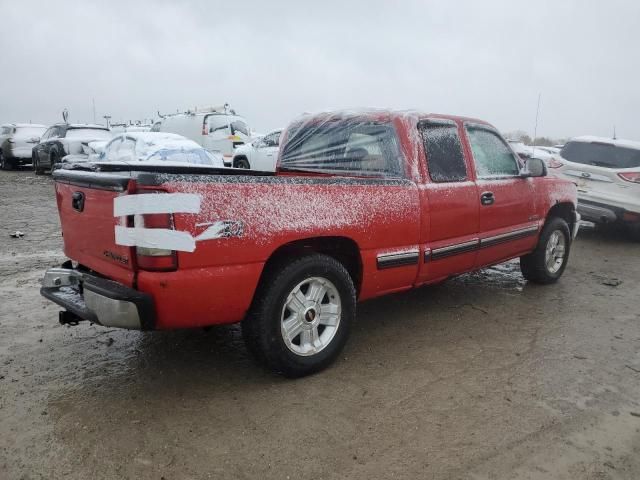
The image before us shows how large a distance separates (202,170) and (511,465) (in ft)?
9.38

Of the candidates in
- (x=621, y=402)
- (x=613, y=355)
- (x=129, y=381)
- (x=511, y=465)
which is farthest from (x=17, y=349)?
(x=613, y=355)

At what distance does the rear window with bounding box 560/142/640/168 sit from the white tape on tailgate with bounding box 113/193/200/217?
7.21m

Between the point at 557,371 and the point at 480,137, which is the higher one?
the point at 480,137

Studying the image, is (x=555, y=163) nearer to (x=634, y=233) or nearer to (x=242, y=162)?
(x=634, y=233)

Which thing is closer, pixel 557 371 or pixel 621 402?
pixel 621 402

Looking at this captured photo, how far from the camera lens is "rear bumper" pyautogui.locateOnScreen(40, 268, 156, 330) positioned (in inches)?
98.8

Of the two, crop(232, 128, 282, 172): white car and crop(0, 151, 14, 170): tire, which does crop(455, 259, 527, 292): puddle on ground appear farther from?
crop(0, 151, 14, 170): tire

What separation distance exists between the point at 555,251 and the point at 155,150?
7775 mm

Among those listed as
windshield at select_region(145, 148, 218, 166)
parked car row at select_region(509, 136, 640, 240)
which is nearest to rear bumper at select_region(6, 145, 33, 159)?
windshield at select_region(145, 148, 218, 166)

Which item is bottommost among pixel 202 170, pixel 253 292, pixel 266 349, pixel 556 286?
pixel 556 286

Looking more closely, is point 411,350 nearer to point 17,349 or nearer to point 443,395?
point 443,395

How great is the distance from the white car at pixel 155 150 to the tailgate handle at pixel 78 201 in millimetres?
6943

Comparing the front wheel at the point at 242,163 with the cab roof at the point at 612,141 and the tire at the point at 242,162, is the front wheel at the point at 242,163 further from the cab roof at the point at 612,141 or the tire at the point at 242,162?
the cab roof at the point at 612,141

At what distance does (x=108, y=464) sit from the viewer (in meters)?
2.31
